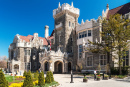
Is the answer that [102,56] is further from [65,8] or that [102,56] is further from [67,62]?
[65,8]

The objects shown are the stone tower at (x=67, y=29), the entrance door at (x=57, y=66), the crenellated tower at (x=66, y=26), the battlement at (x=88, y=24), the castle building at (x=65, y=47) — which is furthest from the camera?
the entrance door at (x=57, y=66)

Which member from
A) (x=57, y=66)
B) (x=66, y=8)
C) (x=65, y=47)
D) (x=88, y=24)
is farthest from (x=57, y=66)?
(x=66, y=8)

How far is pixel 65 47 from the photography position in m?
32.4

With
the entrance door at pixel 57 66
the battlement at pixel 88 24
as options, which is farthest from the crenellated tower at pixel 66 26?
the entrance door at pixel 57 66

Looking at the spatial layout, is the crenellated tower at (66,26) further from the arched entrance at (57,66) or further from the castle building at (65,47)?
the arched entrance at (57,66)

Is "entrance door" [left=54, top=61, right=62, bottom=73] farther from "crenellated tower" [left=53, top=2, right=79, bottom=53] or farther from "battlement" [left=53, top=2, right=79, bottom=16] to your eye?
"battlement" [left=53, top=2, right=79, bottom=16]

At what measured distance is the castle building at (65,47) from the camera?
2619cm

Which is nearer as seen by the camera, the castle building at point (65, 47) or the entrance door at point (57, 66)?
the castle building at point (65, 47)

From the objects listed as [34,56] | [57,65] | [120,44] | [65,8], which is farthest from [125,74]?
[34,56]

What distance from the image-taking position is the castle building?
85.9ft

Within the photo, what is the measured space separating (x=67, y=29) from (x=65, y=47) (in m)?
4.40

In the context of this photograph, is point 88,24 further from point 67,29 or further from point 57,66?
point 57,66

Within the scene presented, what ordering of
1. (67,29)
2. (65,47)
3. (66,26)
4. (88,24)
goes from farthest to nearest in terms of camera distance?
(67,29), (66,26), (65,47), (88,24)

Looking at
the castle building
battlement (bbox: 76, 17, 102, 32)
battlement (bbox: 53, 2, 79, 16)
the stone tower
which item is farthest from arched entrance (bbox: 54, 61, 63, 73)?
battlement (bbox: 53, 2, 79, 16)
